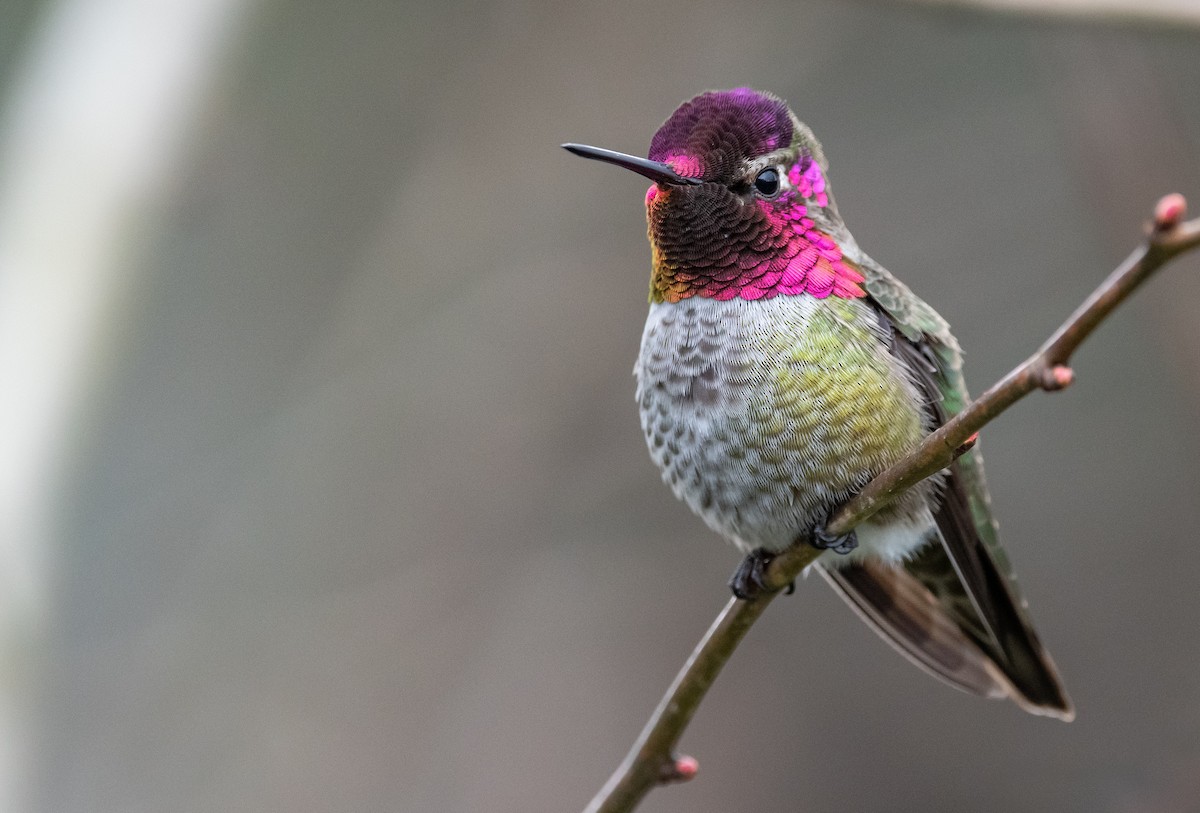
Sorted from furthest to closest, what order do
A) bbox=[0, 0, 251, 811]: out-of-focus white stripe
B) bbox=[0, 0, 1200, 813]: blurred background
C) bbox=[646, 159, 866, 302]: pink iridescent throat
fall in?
1. bbox=[0, 0, 1200, 813]: blurred background
2. bbox=[0, 0, 251, 811]: out-of-focus white stripe
3. bbox=[646, 159, 866, 302]: pink iridescent throat

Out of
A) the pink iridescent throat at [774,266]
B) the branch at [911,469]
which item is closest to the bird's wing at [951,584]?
the pink iridescent throat at [774,266]

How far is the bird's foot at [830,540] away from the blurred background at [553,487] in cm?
260

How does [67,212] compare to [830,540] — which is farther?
[67,212]

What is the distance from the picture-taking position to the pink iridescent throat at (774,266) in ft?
7.89

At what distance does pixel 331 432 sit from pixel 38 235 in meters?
2.79

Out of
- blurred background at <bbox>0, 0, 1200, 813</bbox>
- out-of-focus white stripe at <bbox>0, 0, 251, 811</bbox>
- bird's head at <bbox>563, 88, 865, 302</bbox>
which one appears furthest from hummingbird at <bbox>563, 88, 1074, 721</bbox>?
blurred background at <bbox>0, 0, 1200, 813</bbox>

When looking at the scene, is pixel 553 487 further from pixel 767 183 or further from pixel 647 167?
pixel 647 167

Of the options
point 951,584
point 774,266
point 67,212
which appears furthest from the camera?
point 67,212

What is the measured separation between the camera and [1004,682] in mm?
2770

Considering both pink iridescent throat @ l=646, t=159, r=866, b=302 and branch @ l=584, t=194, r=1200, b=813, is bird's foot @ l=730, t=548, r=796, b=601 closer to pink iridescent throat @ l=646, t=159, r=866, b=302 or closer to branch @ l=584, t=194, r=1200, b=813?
branch @ l=584, t=194, r=1200, b=813

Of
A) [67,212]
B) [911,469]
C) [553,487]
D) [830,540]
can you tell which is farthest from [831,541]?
[553,487]

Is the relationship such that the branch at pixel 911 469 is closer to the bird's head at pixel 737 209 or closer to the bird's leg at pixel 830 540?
the bird's leg at pixel 830 540

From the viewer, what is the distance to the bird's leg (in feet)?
7.28

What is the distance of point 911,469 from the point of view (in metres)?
1.68
